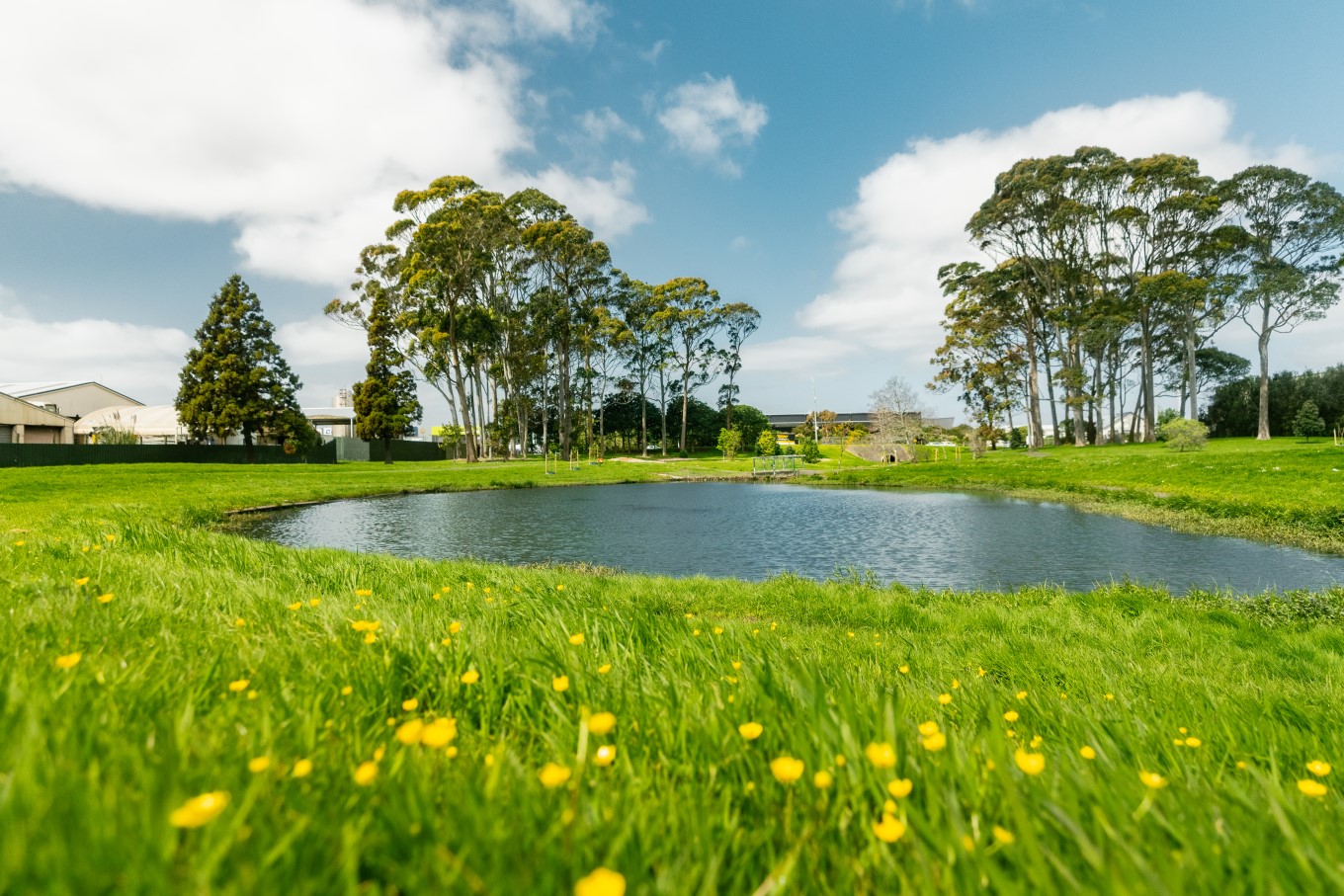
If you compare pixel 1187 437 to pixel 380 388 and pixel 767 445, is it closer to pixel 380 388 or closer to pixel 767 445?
pixel 767 445

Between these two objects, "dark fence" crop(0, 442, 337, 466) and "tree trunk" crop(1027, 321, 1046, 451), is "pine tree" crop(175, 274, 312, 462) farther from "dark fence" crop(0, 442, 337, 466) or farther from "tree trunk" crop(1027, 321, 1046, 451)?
"tree trunk" crop(1027, 321, 1046, 451)

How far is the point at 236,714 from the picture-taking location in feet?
4.15

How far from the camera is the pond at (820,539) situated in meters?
10.2

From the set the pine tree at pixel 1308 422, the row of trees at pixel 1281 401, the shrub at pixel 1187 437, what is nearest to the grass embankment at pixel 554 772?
the shrub at pixel 1187 437

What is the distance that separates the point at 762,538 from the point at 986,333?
38.3 metres

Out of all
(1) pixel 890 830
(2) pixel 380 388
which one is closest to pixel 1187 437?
(1) pixel 890 830

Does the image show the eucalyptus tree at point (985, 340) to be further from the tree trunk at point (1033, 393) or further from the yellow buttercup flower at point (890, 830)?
the yellow buttercup flower at point (890, 830)

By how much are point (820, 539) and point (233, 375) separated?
41563mm

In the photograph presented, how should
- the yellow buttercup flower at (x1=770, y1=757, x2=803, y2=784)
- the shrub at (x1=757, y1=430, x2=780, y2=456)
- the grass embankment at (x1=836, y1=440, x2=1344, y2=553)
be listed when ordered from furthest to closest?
1. the shrub at (x1=757, y1=430, x2=780, y2=456)
2. the grass embankment at (x1=836, y1=440, x2=1344, y2=553)
3. the yellow buttercup flower at (x1=770, y1=757, x2=803, y2=784)

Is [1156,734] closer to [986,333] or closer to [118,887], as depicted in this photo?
[118,887]

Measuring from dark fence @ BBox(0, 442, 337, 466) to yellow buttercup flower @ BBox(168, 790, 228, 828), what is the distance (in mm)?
49281

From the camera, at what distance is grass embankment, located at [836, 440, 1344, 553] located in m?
13.2

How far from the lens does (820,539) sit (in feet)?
46.5

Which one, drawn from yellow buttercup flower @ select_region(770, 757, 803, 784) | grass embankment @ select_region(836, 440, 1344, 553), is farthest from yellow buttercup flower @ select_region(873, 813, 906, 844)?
grass embankment @ select_region(836, 440, 1344, 553)
